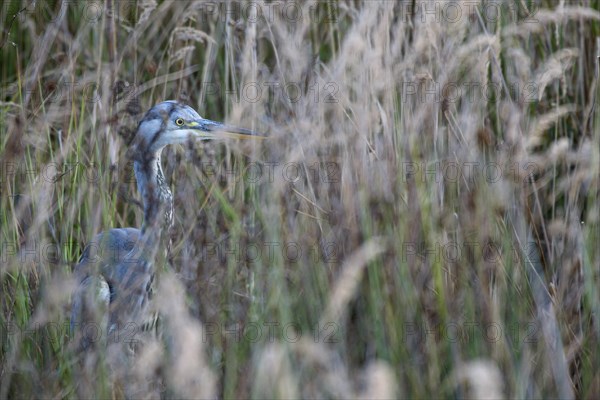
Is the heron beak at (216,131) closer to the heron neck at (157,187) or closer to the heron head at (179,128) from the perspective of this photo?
the heron head at (179,128)

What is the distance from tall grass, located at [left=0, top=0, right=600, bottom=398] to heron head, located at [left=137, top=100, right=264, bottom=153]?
0.08 m

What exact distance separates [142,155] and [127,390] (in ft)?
2.41

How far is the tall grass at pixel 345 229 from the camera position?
1976mm

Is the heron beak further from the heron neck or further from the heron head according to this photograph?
the heron neck

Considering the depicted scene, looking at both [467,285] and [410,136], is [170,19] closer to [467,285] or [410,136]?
[410,136]

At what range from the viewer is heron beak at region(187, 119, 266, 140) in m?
2.82

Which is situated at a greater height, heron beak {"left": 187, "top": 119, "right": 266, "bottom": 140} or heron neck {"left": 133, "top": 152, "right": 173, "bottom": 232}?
heron beak {"left": 187, "top": 119, "right": 266, "bottom": 140}

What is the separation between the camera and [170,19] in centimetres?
391

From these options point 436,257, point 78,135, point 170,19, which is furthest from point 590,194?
point 170,19

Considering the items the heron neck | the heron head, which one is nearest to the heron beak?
the heron head

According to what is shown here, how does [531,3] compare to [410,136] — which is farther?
[531,3]

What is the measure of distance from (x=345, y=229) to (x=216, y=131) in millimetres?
652

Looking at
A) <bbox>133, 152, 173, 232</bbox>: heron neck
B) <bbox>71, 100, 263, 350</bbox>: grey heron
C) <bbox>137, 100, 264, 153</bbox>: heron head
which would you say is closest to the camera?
<bbox>71, 100, 263, 350</bbox>: grey heron

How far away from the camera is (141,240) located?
266cm
